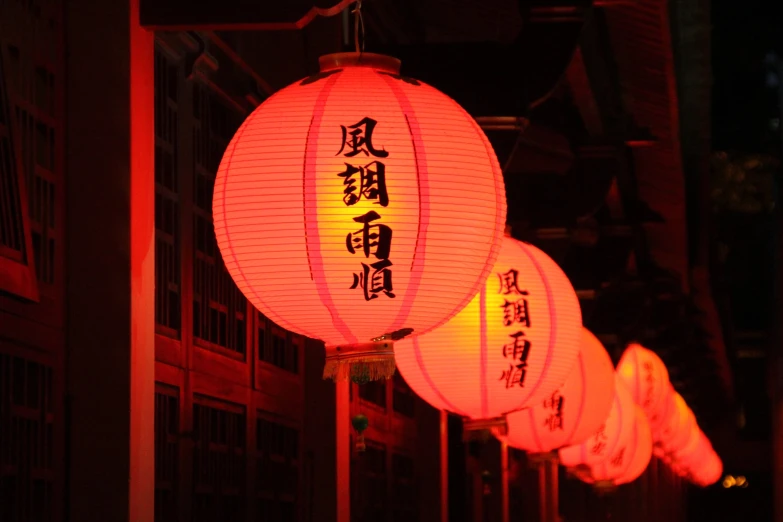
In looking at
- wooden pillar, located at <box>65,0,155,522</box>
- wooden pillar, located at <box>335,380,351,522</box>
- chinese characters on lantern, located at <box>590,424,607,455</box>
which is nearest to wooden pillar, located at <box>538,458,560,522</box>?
chinese characters on lantern, located at <box>590,424,607,455</box>

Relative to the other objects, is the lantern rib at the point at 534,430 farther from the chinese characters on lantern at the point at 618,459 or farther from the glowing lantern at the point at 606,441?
the chinese characters on lantern at the point at 618,459

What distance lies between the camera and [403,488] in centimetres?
1016

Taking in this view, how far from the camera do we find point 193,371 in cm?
573

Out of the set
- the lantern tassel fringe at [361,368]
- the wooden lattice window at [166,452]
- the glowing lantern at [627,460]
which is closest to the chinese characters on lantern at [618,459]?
the glowing lantern at [627,460]

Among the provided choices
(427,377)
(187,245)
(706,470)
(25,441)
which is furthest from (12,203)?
(706,470)

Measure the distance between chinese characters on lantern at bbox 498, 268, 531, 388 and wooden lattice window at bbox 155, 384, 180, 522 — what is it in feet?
5.01

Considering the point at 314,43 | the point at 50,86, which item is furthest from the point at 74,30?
the point at 314,43

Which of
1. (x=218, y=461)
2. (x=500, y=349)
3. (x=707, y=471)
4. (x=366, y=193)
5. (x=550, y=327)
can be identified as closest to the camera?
(x=366, y=193)

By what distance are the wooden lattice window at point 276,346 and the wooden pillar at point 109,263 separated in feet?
7.52

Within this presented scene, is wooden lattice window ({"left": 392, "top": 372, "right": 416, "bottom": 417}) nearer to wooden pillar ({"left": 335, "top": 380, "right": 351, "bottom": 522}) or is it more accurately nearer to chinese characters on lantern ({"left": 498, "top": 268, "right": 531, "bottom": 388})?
wooden pillar ({"left": 335, "top": 380, "right": 351, "bottom": 522})

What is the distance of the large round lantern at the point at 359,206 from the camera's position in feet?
13.1

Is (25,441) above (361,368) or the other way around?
the other way around

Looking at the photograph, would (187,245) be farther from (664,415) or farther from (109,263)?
(664,415)

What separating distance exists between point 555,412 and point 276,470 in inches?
81.9
